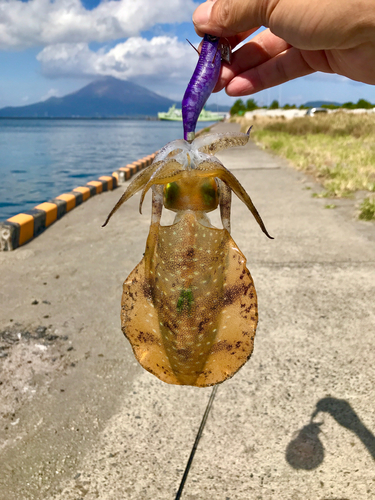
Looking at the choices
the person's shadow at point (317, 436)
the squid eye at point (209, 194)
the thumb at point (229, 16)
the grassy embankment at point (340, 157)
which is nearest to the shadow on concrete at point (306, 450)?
the person's shadow at point (317, 436)

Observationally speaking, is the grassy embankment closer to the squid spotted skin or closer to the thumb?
the thumb

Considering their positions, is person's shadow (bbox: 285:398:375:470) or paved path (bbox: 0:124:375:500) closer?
paved path (bbox: 0:124:375:500)

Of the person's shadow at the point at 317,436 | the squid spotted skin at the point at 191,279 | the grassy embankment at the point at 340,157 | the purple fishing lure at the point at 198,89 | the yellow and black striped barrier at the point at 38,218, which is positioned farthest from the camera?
the grassy embankment at the point at 340,157

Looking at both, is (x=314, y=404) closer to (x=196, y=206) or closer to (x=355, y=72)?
(x=355, y=72)

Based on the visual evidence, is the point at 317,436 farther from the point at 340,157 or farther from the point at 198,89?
the point at 340,157

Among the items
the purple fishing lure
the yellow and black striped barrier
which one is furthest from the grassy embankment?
the purple fishing lure

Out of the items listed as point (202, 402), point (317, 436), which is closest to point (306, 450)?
point (317, 436)

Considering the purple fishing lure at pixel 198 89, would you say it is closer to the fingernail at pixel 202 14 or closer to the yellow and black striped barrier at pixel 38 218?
the fingernail at pixel 202 14
